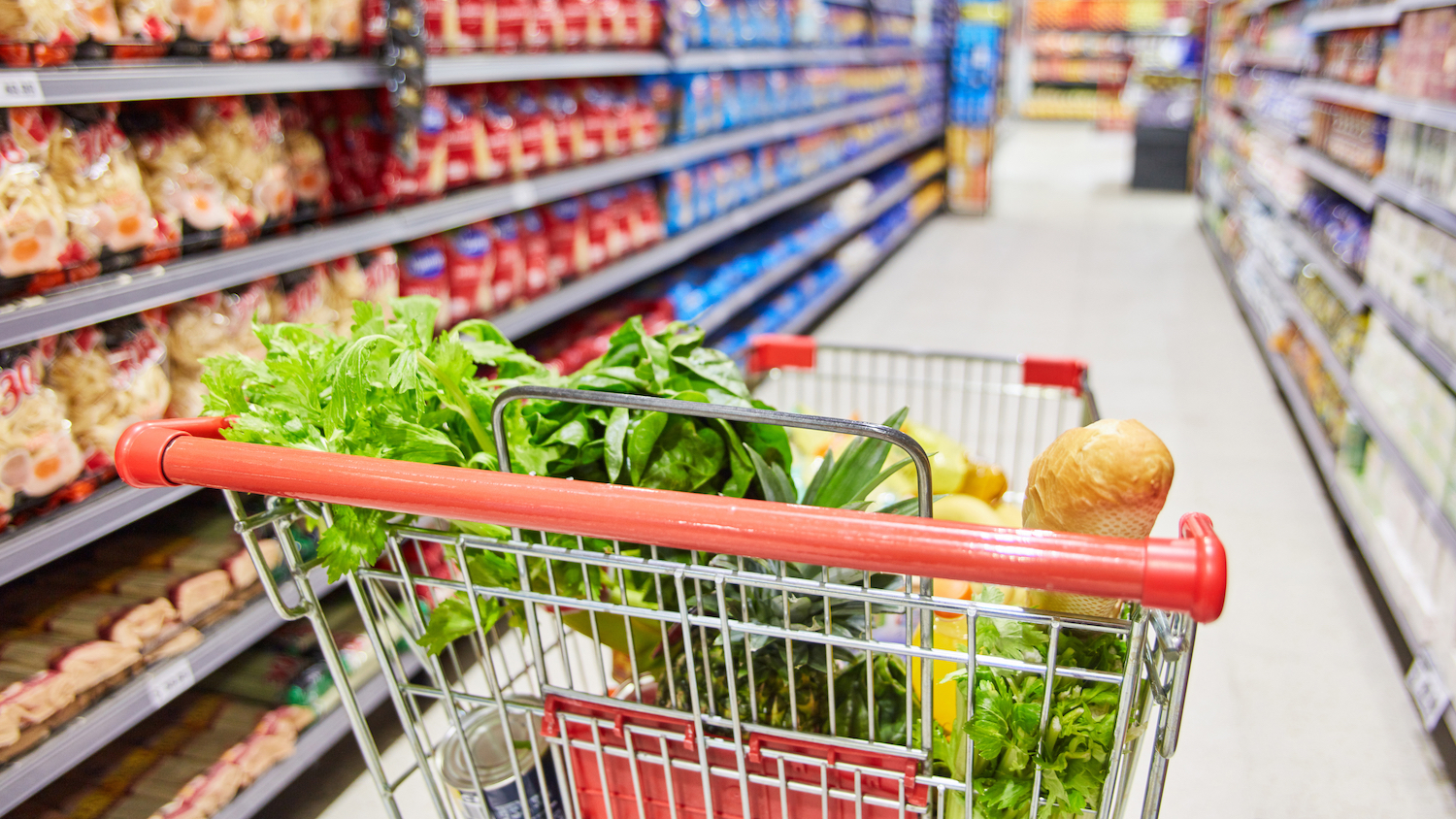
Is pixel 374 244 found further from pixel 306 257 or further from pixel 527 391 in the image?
pixel 527 391

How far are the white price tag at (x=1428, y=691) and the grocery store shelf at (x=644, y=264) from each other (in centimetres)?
225

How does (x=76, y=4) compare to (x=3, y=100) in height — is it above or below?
above

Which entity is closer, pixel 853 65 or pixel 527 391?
pixel 527 391

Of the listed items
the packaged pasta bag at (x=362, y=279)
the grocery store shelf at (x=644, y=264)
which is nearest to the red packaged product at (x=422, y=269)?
the packaged pasta bag at (x=362, y=279)

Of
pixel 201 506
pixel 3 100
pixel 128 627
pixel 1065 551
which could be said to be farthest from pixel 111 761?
pixel 1065 551

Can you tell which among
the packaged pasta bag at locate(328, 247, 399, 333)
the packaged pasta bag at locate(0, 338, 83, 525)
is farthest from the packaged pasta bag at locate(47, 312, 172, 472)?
the packaged pasta bag at locate(328, 247, 399, 333)

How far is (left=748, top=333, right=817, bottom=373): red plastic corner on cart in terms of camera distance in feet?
5.81

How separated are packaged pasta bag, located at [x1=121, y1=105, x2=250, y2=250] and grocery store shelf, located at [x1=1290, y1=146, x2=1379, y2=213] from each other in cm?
320

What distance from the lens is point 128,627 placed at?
5.03 feet

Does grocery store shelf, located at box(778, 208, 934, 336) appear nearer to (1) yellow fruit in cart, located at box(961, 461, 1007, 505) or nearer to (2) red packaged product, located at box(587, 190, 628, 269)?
(2) red packaged product, located at box(587, 190, 628, 269)

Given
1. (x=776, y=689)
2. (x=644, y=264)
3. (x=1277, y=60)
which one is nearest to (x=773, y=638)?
(x=776, y=689)

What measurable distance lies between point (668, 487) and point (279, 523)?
0.44m

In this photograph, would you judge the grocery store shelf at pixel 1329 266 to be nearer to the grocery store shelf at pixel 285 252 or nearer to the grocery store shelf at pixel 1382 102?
the grocery store shelf at pixel 1382 102

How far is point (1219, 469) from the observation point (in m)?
3.26
